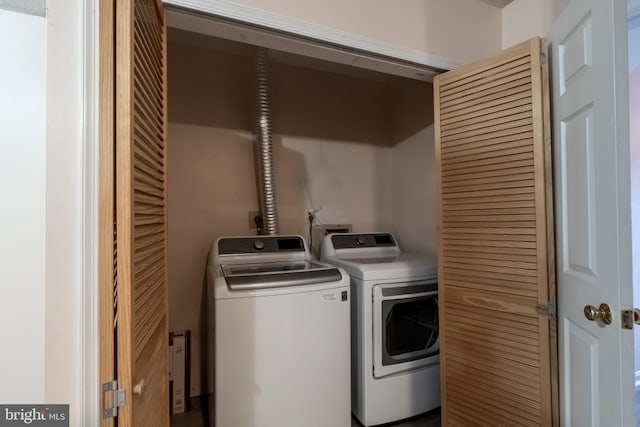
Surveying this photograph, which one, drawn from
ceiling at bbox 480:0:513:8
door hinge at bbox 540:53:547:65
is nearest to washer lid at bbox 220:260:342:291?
door hinge at bbox 540:53:547:65

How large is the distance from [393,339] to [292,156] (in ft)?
5.16

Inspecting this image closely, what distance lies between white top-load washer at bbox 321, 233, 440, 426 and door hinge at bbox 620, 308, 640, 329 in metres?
1.07

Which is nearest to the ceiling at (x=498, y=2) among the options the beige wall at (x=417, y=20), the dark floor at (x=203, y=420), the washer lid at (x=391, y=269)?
the beige wall at (x=417, y=20)

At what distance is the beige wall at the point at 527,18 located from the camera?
161cm

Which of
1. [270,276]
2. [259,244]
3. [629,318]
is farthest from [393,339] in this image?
[629,318]

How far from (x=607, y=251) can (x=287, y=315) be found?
4.25 ft

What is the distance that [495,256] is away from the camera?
4.60 feet

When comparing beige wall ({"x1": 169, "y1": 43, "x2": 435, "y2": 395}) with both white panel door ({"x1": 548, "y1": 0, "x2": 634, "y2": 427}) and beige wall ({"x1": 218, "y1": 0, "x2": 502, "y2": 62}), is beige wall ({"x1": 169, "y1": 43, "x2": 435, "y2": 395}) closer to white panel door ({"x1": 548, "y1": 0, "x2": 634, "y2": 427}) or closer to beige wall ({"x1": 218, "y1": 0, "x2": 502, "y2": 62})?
beige wall ({"x1": 218, "y1": 0, "x2": 502, "y2": 62})

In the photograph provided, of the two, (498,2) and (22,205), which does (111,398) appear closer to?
(22,205)

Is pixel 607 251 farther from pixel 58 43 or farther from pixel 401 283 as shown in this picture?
pixel 58 43

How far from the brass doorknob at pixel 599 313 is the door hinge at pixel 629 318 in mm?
29

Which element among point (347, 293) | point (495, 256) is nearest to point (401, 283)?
point (347, 293)

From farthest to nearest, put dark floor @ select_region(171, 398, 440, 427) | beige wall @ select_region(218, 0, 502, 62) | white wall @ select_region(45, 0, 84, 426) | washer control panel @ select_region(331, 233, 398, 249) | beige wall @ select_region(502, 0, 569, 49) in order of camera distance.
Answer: washer control panel @ select_region(331, 233, 398, 249), dark floor @ select_region(171, 398, 440, 427), beige wall @ select_region(502, 0, 569, 49), beige wall @ select_region(218, 0, 502, 62), white wall @ select_region(45, 0, 84, 426)

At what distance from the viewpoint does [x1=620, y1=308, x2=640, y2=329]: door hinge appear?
0.90 m
